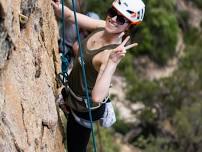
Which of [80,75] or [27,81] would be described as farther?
[80,75]

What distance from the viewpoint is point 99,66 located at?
156 inches

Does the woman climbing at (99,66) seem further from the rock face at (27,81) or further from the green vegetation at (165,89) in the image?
the green vegetation at (165,89)

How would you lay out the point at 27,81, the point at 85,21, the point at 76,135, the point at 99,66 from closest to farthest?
the point at 27,81 → the point at 99,66 → the point at 76,135 → the point at 85,21

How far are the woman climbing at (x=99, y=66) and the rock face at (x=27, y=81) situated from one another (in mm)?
150

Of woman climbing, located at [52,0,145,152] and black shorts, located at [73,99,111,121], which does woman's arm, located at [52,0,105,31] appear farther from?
black shorts, located at [73,99,111,121]

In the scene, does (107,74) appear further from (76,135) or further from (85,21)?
(85,21)

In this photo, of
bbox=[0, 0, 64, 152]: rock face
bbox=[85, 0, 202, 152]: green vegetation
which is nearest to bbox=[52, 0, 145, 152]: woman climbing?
bbox=[0, 0, 64, 152]: rock face

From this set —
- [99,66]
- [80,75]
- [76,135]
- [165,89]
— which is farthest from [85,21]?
[165,89]

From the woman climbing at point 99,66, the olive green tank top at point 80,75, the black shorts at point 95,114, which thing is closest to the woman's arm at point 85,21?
the woman climbing at point 99,66

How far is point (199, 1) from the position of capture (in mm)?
28203

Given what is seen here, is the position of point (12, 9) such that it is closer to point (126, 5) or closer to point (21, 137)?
point (21, 137)

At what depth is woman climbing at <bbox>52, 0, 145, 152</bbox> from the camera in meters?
3.77

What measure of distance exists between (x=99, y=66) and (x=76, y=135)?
699mm

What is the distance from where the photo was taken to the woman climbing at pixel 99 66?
148 inches
